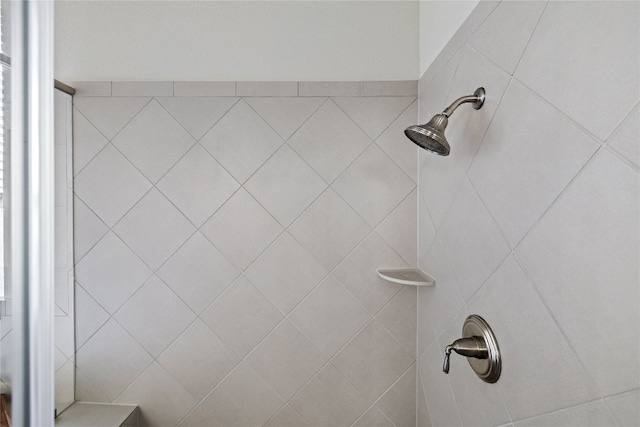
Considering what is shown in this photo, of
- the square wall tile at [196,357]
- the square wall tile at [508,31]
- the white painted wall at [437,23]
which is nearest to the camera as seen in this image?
the square wall tile at [508,31]

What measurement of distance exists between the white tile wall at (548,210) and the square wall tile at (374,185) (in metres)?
0.33

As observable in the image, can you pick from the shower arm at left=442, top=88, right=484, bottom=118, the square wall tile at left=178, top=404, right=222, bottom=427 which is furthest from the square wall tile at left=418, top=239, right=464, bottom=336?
the square wall tile at left=178, top=404, right=222, bottom=427

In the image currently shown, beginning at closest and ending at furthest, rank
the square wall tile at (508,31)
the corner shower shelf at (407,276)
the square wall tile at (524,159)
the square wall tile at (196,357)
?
the square wall tile at (524,159) < the square wall tile at (508,31) < the corner shower shelf at (407,276) < the square wall tile at (196,357)

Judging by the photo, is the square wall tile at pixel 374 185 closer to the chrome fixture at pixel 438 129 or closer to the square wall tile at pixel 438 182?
the square wall tile at pixel 438 182

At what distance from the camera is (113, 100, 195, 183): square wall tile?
1.41 meters

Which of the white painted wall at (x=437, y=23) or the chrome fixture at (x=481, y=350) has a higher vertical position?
the white painted wall at (x=437, y=23)

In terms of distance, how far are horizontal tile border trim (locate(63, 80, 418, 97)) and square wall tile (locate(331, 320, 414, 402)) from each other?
2.89 feet

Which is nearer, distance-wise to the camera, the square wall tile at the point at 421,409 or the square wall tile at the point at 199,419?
the square wall tile at the point at 421,409

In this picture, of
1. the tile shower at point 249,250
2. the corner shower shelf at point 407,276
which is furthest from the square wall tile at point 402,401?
the corner shower shelf at point 407,276

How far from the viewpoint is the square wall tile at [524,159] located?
60 cm

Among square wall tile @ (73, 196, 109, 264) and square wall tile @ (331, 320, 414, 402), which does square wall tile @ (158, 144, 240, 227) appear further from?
square wall tile @ (331, 320, 414, 402)

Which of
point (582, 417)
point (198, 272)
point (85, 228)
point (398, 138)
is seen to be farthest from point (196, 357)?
point (582, 417)

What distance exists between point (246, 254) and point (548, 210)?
104 centimetres

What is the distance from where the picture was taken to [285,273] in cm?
142
